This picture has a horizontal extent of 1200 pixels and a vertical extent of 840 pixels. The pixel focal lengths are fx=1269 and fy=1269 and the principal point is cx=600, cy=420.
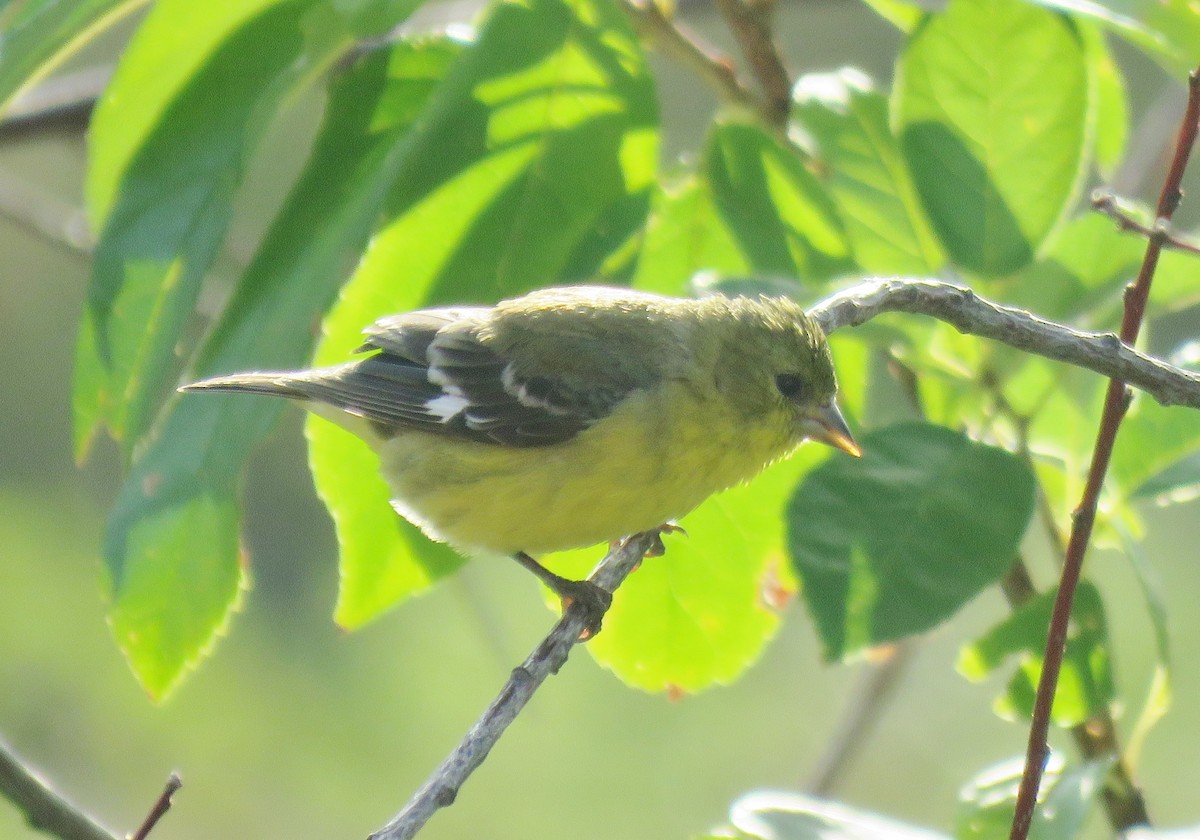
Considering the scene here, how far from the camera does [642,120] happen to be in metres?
2.11

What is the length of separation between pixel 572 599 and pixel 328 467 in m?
0.47

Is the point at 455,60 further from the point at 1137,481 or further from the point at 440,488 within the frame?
the point at 1137,481

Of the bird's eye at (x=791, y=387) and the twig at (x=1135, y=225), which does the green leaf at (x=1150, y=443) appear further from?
the bird's eye at (x=791, y=387)

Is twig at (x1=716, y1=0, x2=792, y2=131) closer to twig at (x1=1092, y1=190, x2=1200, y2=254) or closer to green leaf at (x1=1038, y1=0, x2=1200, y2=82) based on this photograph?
green leaf at (x1=1038, y1=0, x2=1200, y2=82)

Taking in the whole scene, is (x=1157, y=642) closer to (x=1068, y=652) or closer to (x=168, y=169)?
(x=1068, y=652)

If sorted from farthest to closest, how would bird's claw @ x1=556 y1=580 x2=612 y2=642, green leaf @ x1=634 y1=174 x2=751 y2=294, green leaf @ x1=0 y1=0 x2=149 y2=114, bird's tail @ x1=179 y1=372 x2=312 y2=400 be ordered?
green leaf @ x1=634 y1=174 x2=751 y2=294 < bird's claw @ x1=556 y1=580 x2=612 y2=642 < bird's tail @ x1=179 y1=372 x2=312 y2=400 < green leaf @ x1=0 y1=0 x2=149 y2=114

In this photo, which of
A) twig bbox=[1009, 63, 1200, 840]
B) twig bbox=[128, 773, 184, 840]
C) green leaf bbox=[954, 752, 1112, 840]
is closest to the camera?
twig bbox=[128, 773, 184, 840]

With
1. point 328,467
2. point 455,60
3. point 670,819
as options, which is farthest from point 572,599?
point 670,819

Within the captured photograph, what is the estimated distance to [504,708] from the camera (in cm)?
168

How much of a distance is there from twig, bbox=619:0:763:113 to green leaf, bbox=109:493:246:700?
3.89ft

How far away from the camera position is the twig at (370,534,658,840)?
141 centimetres

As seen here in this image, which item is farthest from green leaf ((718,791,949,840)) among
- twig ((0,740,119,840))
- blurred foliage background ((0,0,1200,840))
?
blurred foliage background ((0,0,1200,840))

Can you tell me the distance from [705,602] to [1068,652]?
1.94 ft

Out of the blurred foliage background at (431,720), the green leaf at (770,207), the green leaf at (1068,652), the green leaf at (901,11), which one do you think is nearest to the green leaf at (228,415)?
the green leaf at (770,207)
